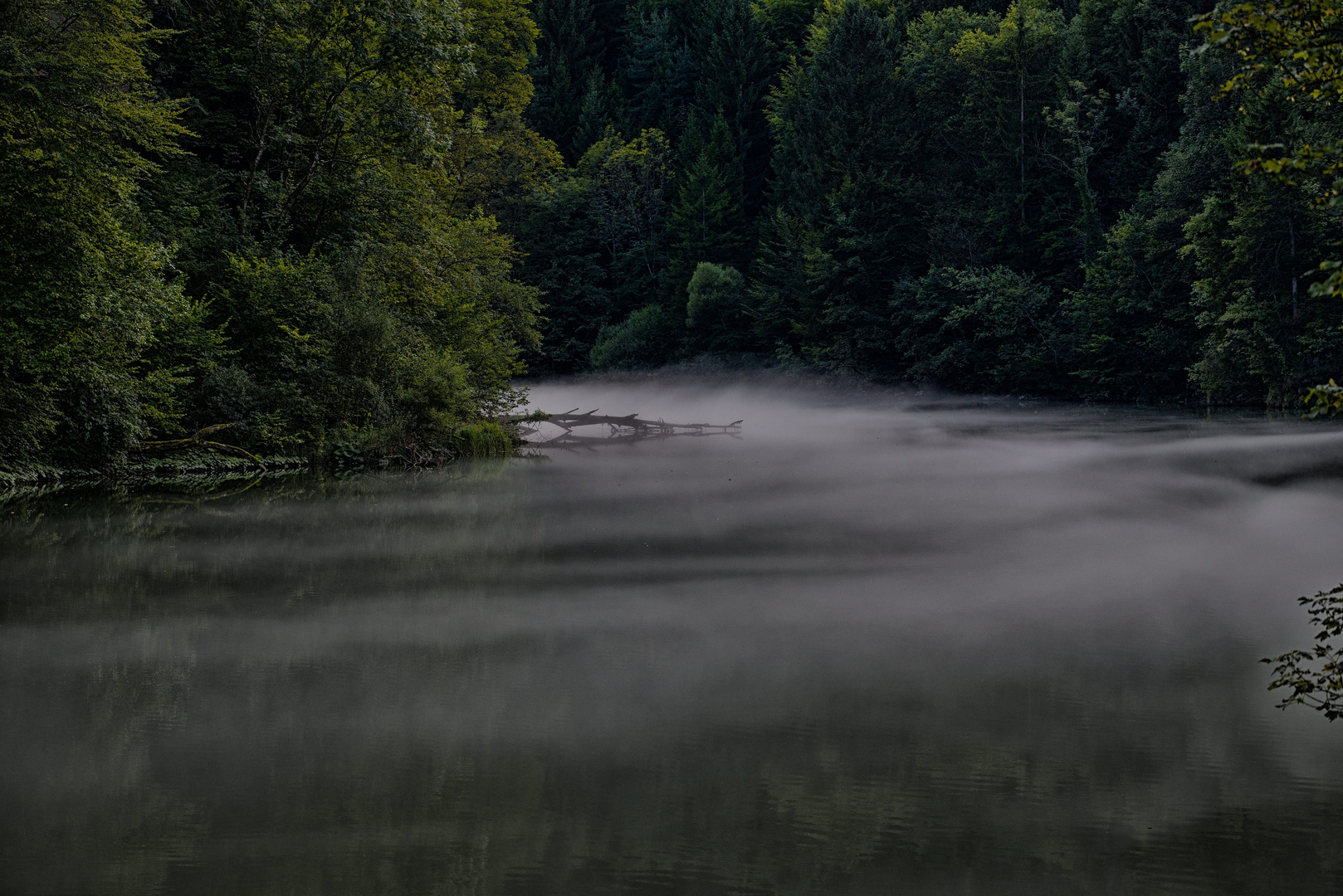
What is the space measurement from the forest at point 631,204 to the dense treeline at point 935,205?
0.54 ft

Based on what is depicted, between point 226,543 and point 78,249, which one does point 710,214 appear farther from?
point 226,543

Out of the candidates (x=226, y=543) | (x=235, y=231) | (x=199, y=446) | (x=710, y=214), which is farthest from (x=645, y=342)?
(x=226, y=543)

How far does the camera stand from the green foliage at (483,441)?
87.5 feet

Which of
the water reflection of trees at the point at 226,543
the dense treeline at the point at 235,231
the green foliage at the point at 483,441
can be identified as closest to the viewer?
the water reflection of trees at the point at 226,543

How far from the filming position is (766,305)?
58094 mm

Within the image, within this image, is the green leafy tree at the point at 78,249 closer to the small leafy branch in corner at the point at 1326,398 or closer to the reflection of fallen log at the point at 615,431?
the reflection of fallen log at the point at 615,431

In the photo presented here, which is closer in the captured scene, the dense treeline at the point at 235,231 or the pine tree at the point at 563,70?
the dense treeline at the point at 235,231

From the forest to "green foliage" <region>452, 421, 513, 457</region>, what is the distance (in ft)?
1.66

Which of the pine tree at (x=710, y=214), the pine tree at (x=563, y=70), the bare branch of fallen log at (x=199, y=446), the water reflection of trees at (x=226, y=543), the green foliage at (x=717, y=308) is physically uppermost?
the pine tree at (x=563, y=70)

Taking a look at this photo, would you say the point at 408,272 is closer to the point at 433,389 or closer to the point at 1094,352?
the point at 433,389

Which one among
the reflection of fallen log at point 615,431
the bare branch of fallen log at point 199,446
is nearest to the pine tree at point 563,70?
the reflection of fallen log at point 615,431

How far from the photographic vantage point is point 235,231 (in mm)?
23875

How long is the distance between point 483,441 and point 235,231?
6929 mm

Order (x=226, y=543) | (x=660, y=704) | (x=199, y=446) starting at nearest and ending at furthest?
(x=660, y=704), (x=226, y=543), (x=199, y=446)
